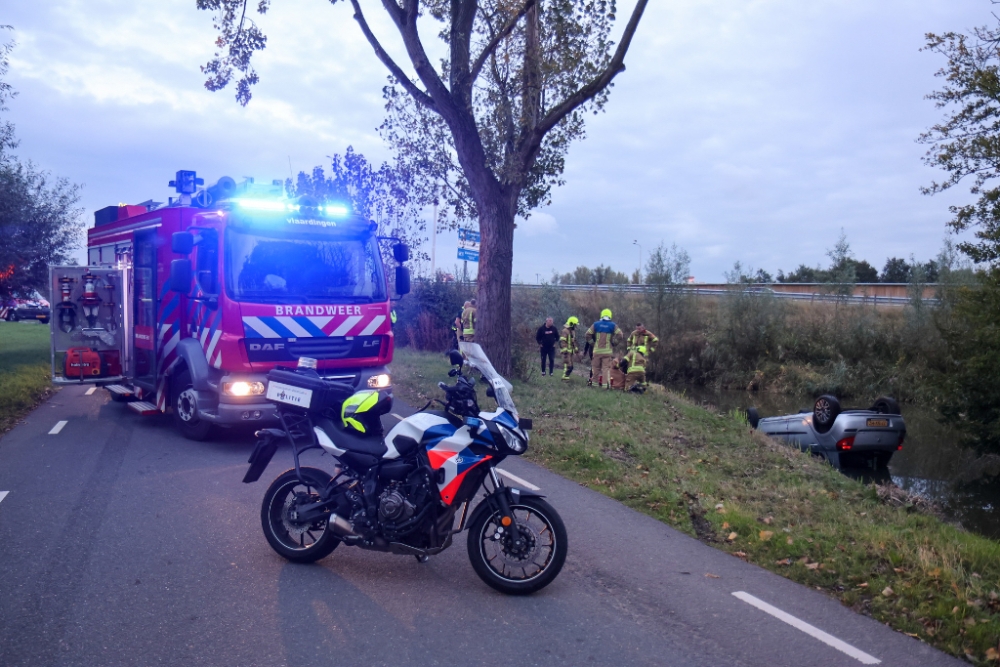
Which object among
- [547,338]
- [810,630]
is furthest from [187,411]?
[547,338]

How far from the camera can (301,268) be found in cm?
1001

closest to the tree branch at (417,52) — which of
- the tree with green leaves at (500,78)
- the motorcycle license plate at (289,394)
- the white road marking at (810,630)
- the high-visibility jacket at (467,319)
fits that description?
the tree with green leaves at (500,78)

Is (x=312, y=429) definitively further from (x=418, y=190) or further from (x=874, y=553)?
(x=418, y=190)

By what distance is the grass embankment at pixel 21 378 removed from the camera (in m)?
12.8

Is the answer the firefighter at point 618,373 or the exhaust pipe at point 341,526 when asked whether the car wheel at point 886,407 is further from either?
the exhaust pipe at point 341,526

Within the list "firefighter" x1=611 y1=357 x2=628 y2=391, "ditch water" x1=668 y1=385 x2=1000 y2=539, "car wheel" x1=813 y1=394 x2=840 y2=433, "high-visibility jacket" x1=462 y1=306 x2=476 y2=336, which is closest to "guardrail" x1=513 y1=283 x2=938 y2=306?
"ditch water" x1=668 y1=385 x2=1000 y2=539

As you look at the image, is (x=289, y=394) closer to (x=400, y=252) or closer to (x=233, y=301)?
(x=233, y=301)

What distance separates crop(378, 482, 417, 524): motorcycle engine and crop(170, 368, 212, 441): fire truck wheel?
5.44 m

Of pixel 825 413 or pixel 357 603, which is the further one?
pixel 825 413

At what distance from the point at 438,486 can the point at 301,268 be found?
5.36 metres

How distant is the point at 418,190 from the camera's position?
69.5ft

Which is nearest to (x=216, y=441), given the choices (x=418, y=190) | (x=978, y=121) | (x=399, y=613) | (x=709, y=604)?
(x=399, y=613)

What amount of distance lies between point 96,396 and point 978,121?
58.0 feet

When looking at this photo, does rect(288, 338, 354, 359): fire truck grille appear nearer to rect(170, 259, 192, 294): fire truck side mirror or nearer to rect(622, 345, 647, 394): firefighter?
rect(170, 259, 192, 294): fire truck side mirror
